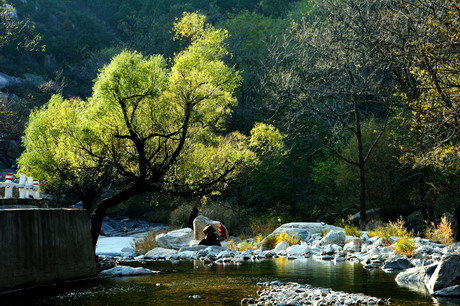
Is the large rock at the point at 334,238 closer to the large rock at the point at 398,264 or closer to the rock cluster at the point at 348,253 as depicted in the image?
the rock cluster at the point at 348,253

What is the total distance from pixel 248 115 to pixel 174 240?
724 inches

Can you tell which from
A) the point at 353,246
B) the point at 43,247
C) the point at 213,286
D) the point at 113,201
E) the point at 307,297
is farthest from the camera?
the point at 353,246

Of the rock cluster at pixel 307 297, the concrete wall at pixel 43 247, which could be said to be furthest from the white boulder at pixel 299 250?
the rock cluster at pixel 307 297

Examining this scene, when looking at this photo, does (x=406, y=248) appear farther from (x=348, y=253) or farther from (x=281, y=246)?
(x=281, y=246)

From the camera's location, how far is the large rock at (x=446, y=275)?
1139 cm

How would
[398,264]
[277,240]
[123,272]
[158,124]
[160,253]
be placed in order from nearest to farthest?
[398,264], [123,272], [158,124], [160,253], [277,240]

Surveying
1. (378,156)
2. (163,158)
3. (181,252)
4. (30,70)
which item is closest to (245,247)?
(181,252)

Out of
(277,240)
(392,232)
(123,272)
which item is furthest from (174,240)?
(392,232)

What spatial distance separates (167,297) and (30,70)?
46.9 meters

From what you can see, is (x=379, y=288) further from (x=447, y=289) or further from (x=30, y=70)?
(x=30, y=70)

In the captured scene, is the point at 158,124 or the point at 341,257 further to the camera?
the point at 341,257

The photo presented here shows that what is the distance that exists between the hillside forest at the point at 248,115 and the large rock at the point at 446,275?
270 centimetres

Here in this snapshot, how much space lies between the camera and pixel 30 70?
5372 cm

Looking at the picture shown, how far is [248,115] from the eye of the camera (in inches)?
1638
